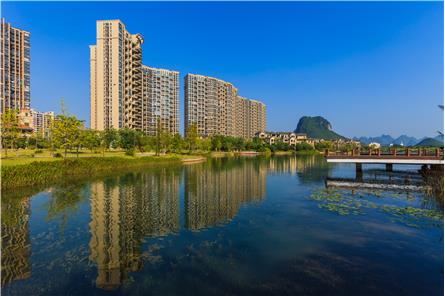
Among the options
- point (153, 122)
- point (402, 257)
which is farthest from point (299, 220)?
point (153, 122)

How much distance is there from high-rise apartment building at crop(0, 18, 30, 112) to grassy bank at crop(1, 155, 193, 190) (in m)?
87.5

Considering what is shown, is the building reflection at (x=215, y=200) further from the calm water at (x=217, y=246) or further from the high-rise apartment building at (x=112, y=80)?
the high-rise apartment building at (x=112, y=80)

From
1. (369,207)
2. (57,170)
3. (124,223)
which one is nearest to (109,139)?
(57,170)

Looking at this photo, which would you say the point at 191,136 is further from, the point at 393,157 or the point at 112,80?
the point at 393,157

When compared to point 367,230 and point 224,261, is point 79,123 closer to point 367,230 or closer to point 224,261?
point 224,261

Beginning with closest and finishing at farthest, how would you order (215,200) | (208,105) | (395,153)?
(215,200), (395,153), (208,105)

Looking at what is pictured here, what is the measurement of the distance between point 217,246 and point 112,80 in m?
95.1

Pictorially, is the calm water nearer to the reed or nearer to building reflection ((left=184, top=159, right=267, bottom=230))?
building reflection ((left=184, top=159, right=267, bottom=230))

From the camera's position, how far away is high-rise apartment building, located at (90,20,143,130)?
91312 millimetres

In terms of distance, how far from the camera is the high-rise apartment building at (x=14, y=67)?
4028 inches

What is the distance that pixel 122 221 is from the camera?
51.6 feet

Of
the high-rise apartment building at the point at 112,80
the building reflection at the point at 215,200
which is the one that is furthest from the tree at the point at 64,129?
the high-rise apartment building at the point at 112,80

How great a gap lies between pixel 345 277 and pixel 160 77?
141741mm

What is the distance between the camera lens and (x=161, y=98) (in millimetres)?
136750
